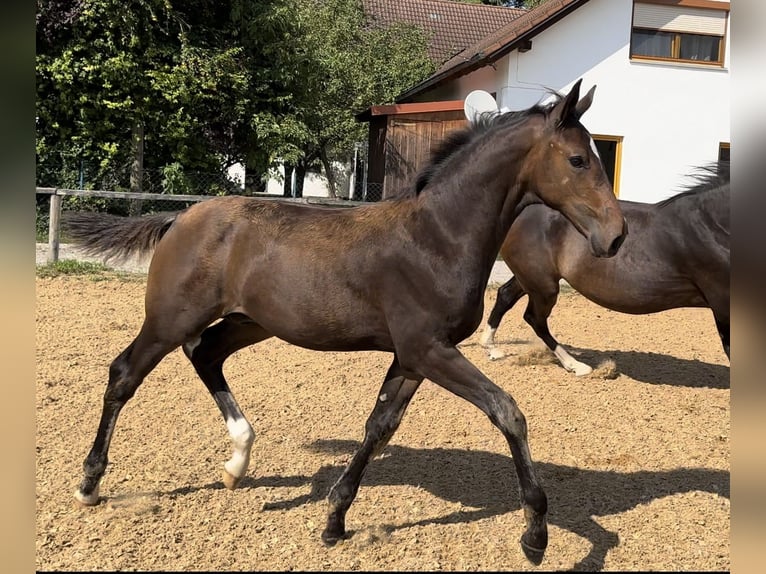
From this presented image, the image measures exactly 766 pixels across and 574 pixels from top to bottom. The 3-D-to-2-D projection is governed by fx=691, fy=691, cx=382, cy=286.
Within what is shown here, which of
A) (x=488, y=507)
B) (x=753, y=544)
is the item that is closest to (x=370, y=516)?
(x=488, y=507)

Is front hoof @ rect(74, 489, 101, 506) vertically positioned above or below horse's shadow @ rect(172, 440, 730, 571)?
above

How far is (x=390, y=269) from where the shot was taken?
342 centimetres

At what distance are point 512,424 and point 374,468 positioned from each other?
167cm

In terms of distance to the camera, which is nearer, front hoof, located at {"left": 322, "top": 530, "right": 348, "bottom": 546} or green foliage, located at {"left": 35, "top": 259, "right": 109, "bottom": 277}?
front hoof, located at {"left": 322, "top": 530, "right": 348, "bottom": 546}

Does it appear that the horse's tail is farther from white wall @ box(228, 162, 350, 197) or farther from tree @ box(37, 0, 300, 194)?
white wall @ box(228, 162, 350, 197)

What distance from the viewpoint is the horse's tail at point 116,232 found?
13.9 feet

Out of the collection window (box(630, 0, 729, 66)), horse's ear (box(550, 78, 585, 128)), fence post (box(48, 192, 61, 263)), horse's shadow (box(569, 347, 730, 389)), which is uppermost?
window (box(630, 0, 729, 66))

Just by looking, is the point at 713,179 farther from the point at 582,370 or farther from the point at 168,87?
the point at 168,87

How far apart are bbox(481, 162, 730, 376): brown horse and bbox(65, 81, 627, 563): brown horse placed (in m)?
2.91

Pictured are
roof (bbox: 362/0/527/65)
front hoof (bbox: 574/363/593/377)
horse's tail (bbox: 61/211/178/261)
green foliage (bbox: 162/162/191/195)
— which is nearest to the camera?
horse's tail (bbox: 61/211/178/261)

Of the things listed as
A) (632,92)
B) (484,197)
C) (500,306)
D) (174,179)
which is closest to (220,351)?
(484,197)

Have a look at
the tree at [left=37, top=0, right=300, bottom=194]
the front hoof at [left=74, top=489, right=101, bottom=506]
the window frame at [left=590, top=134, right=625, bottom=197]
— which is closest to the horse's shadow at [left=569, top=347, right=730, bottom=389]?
the front hoof at [left=74, top=489, right=101, bottom=506]

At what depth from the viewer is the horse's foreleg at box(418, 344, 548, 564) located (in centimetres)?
310

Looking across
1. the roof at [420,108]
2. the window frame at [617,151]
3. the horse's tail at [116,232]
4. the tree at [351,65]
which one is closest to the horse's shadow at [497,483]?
the horse's tail at [116,232]
